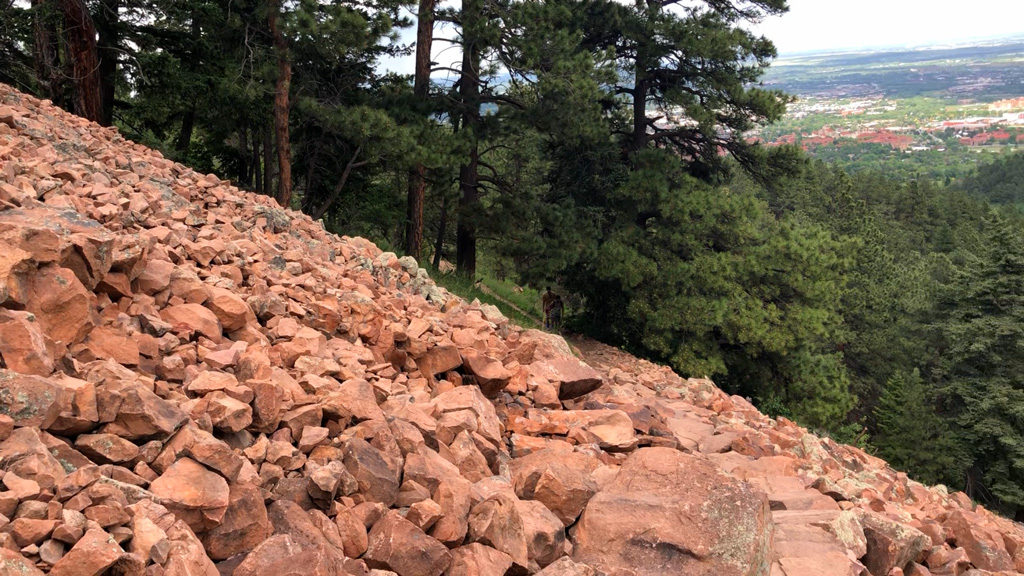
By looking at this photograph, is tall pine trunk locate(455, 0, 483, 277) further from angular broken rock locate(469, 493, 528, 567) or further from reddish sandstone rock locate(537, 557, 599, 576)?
reddish sandstone rock locate(537, 557, 599, 576)

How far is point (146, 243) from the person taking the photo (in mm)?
4621

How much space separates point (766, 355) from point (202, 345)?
1507 cm

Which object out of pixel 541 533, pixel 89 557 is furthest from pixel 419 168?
pixel 89 557

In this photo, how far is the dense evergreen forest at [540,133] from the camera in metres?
13.2

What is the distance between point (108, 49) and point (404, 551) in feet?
46.7

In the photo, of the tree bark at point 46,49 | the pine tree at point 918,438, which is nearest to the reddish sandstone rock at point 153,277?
the tree bark at point 46,49

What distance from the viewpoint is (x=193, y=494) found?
283 centimetres

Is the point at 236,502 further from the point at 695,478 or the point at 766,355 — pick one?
the point at 766,355

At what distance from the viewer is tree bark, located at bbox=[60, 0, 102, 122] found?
12.0m

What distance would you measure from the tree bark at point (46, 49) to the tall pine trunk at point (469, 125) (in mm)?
7311

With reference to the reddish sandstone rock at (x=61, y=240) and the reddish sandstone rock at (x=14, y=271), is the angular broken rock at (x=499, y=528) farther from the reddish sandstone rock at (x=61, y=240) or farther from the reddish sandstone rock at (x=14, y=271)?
the reddish sandstone rock at (x=61, y=240)

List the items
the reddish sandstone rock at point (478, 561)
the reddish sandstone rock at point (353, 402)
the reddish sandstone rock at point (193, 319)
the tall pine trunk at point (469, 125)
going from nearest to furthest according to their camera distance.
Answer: the reddish sandstone rock at point (478, 561) < the reddish sandstone rock at point (353, 402) < the reddish sandstone rock at point (193, 319) < the tall pine trunk at point (469, 125)

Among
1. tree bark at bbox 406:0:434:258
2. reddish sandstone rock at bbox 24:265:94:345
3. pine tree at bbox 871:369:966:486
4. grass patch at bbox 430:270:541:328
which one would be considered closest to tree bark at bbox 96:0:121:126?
tree bark at bbox 406:0:434:258

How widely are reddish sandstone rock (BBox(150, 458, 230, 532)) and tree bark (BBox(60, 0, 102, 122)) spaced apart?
39.6 feet
